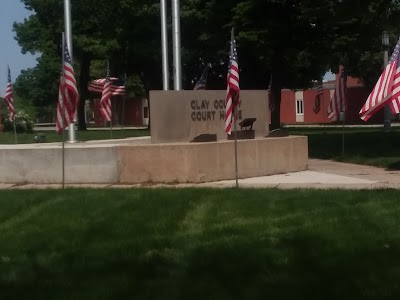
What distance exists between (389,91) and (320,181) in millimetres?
2221

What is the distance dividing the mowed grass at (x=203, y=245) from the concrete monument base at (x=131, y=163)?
298cm

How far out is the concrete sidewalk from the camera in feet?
47.1

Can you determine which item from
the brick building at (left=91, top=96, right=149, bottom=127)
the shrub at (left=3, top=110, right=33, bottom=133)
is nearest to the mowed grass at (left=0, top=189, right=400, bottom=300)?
the shrub at (left=3, top=110, right=33, bottom=133)

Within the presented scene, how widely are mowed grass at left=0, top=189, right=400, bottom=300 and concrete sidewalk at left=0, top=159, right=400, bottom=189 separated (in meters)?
2.02

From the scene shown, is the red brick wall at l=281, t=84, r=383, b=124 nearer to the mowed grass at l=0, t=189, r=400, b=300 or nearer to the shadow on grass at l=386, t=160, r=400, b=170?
the shadow on grass at l=386, t=160, r=400, b=170

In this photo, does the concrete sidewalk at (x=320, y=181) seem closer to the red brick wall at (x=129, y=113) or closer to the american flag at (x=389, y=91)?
the american flag at (x=389, y=91)

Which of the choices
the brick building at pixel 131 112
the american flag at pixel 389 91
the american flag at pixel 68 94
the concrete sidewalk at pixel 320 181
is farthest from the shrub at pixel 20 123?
the brick building at pixel 131 112

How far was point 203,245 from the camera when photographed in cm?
861

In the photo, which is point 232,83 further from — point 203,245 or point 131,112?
point 131,112

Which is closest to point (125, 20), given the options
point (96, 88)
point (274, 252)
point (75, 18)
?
point (75, 18)

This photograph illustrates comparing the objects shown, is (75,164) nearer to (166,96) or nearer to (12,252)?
(166,96)

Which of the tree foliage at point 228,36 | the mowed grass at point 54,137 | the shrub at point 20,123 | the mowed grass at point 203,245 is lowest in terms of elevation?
the mowed grass at point 203,245

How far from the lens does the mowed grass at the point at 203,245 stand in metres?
6.95

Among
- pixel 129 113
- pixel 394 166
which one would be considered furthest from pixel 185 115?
pixel 129 113
